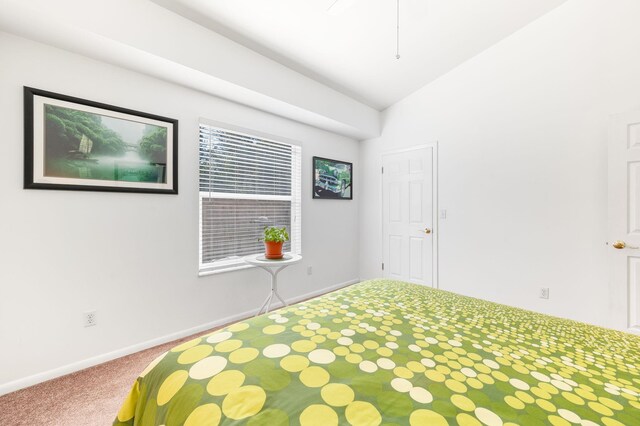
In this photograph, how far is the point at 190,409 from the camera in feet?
2.41

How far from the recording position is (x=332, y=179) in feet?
13.1

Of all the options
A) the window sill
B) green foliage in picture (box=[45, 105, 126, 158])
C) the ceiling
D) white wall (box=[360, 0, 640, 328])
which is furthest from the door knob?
green foliage in picture (box=[45, 105, 126, 158])

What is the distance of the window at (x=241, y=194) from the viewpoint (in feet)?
9.10

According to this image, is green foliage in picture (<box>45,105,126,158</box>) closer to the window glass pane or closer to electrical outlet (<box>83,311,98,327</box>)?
the window glass pane

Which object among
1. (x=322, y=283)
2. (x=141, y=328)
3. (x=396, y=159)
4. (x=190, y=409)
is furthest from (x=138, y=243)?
(x=396, y=159)

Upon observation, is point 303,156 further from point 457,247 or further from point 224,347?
point 224,347

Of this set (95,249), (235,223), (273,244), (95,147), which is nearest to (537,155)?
(273,244)

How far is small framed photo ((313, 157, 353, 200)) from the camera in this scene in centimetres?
376

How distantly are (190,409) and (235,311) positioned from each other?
232 centimetres

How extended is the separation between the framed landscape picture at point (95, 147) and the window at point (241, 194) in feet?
1.22

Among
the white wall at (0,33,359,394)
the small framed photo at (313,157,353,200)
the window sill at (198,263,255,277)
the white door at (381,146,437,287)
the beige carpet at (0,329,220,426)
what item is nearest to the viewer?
the beige carpet at (0,329,220,426)

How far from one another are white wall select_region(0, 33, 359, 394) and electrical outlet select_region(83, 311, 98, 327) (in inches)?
1.5

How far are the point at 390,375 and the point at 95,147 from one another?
7.98 feet

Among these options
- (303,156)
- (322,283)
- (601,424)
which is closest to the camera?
(601,424)
